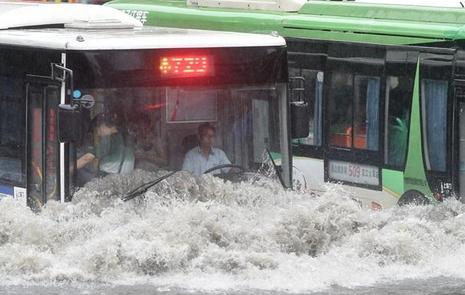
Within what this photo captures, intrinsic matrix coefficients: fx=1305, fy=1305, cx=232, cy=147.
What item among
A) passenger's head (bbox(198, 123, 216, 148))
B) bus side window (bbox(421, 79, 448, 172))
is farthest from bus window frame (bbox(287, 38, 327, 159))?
passenger's head (bbox(198, 123, 216, 148))

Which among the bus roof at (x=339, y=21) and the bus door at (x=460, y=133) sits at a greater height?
the bus roof at (x=339, y=21)

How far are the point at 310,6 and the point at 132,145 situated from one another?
22.2 feet

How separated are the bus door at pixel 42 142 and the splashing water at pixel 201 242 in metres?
0.17

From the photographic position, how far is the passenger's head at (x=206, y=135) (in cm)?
1122

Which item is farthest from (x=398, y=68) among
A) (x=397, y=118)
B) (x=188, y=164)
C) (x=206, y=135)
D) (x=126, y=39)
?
(x=126, y=39)

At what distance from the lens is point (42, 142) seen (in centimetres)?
1121

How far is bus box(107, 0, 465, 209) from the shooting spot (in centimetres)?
1469

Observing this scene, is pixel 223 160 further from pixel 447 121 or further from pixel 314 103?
→ pixel 314 103

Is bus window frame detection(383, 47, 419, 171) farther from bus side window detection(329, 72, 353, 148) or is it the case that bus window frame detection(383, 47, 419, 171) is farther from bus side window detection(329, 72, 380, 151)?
bus side window detection(329, 72, 353, 148)

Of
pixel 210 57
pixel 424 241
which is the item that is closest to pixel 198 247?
pixel 210 57

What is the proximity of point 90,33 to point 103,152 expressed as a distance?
63.1 inches

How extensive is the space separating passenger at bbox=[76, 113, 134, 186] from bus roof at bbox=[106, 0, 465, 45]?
5.16 m

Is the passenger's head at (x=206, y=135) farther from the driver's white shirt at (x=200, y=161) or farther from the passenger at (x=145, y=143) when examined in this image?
the passenger at (x=145, y=143)

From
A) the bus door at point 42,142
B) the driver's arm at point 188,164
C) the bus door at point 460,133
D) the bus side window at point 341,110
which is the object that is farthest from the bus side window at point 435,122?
the bus door at point 42,142
